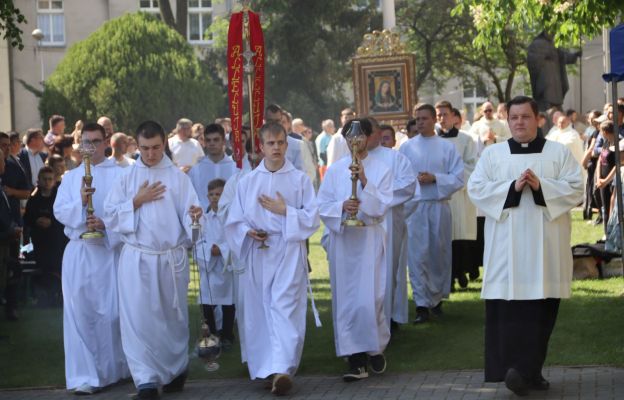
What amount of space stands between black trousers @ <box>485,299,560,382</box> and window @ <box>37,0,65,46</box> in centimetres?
4090

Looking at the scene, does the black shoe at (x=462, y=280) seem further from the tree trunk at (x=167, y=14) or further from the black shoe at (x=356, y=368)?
the tree trunk at (x=167, y=14)

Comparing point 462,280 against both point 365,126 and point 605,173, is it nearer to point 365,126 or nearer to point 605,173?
point 605,173

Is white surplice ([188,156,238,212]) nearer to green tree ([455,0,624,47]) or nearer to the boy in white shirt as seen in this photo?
the boy in white shirt

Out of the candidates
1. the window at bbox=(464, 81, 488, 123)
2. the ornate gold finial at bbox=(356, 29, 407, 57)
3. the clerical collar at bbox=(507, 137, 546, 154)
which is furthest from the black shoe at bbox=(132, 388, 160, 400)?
the window at bbox=(464, 81, 488, 123)

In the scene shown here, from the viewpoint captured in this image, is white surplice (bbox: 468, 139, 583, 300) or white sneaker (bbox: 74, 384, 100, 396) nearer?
white surplice (bbox: 468, 139, 583, 300)

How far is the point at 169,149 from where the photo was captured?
68.3 feet

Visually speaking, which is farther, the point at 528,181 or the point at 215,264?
the point at 215,264

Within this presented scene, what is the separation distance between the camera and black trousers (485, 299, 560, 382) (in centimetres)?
938

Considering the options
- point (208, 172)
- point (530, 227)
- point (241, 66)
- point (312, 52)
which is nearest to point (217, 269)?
point (208, 172)

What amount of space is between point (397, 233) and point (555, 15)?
4.85 metres

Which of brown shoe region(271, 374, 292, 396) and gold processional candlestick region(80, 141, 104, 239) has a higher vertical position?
gold processional candlestick region(80, 141, 104, 239)

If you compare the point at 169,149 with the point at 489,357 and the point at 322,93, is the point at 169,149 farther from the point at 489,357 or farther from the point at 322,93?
the point at 322,93

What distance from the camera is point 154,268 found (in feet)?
33.8

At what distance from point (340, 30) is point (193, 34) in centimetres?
924
